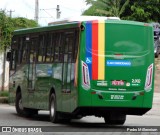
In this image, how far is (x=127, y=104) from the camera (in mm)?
19234

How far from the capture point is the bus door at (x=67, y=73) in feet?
64.5

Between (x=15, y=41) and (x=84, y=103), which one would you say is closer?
(x=84, y=103)

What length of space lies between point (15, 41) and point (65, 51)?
621 centimetres

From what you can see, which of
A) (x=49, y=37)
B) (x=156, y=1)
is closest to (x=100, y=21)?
(x=49, y=37)

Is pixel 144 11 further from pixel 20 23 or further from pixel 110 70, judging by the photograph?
pixel 110 70

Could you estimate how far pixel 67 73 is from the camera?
1992 centimetres

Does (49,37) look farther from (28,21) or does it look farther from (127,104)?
(28,21)

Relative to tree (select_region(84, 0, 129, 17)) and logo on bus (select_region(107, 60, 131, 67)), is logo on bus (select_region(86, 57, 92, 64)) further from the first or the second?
tree (select_region(84, 0, 129, 17))

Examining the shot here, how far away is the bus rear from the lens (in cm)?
1892

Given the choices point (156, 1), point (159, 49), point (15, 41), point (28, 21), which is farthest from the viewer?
point (156, 1)

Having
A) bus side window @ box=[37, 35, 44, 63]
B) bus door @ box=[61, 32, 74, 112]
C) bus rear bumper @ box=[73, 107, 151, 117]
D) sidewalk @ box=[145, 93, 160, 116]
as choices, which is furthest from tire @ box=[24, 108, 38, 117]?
sidewalk @ box=[145, 93, 160, 116]

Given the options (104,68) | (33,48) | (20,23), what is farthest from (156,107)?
(20,23)

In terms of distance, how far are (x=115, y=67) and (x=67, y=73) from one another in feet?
5.16

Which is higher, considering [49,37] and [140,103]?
[49,37]
